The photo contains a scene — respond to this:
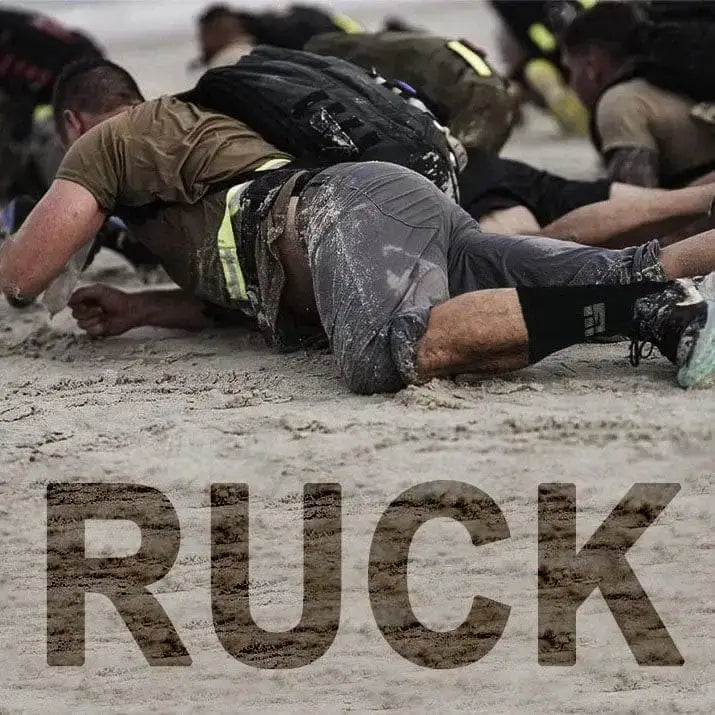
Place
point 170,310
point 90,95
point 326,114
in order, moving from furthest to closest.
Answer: point 170,310 < point 90,95 < point 326,114

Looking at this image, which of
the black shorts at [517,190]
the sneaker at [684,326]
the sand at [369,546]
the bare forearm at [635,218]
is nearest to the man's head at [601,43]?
the black shorts at [517,190]

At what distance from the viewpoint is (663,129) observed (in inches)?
177

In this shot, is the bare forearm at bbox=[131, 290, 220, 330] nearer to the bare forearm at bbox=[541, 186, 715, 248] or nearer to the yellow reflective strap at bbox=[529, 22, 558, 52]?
the bare forearm at bbox=[541, 186, 715, 248]

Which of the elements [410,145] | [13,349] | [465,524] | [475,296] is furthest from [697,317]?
[13,349]

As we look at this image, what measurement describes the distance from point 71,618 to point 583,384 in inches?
45.6

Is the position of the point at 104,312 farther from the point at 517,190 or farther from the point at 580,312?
the point at 580,312

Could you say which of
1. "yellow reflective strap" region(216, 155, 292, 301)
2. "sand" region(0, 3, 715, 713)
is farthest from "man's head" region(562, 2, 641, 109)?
"sand" region(0, 3, 715, 713)

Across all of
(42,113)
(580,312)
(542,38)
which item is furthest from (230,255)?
(542,38)

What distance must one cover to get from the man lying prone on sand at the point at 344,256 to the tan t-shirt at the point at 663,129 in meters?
1.61

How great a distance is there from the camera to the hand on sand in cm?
362

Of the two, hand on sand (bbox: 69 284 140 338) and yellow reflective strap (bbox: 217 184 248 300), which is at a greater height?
yellow reflective strap (bbox: 217 184 248 300)

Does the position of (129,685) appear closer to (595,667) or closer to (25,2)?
(595,667)

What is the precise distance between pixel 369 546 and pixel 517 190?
6.93 ft

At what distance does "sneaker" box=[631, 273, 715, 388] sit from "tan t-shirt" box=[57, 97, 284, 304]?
3.68ft
